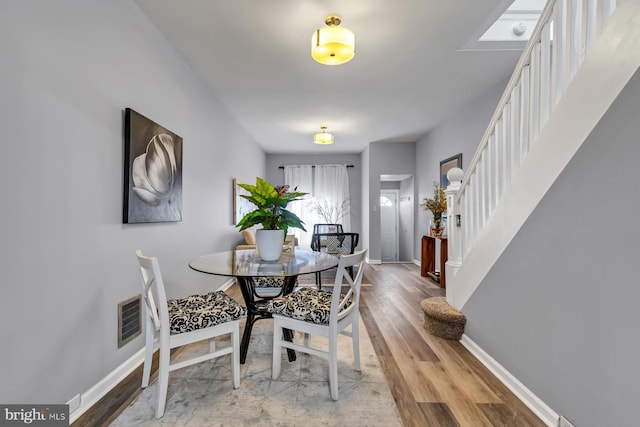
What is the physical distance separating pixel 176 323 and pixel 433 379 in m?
1.67

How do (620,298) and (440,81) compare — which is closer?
(620,298)

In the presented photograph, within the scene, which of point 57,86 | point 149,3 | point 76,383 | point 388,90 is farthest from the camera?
point 388,90

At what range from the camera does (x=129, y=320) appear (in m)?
1.95

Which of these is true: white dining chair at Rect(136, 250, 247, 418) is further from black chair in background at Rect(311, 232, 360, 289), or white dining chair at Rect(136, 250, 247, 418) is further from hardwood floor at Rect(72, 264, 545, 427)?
black chair in background at Rect(311, 232, 360, 289)

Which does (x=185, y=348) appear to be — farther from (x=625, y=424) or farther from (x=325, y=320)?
(x=625, y=424)

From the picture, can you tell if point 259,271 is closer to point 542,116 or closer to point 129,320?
point 129,320

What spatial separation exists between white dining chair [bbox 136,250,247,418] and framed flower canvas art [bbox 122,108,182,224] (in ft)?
1.56

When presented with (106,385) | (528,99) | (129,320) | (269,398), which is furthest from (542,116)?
(106,385)

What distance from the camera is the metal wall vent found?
1.86m

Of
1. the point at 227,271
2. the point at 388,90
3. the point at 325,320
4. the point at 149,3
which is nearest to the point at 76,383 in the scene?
the point at 227,271

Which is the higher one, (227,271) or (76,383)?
(227,271)

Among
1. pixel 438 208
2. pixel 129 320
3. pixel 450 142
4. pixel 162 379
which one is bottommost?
pixel 162 379

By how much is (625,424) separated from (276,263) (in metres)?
1.84

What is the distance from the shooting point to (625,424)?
109 cm
